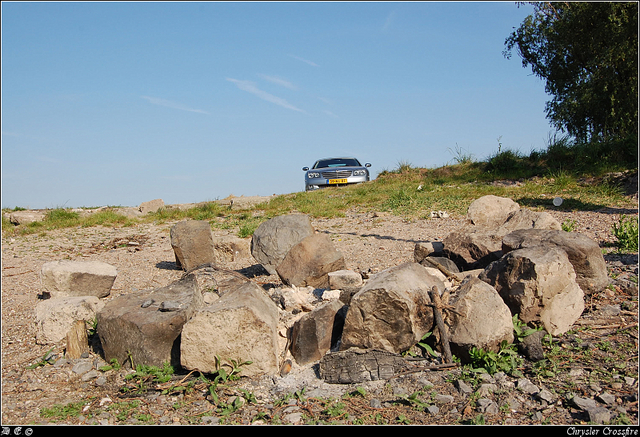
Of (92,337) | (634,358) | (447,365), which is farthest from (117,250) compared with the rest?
(634,358)

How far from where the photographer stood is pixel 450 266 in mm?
4898

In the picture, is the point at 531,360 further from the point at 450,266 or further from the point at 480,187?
the point at 480,187

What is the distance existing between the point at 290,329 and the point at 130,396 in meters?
1.26

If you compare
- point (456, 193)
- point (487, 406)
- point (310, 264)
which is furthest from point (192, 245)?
point (456, 193)

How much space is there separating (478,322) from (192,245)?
13.2 feet

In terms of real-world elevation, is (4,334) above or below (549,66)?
below

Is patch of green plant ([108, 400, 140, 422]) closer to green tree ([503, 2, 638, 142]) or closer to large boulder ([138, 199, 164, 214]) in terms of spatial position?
large boulder ([138, 199, 164, 214])

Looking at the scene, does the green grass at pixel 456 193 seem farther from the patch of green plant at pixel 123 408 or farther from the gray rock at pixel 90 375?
the patch of green plant at pixel 123 408

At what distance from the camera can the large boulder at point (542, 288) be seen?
3.67 meters

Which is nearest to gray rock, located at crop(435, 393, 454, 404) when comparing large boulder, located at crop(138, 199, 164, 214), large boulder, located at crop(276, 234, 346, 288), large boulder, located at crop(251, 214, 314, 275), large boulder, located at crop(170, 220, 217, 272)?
large boulder, located at crop(276, 234, 346, 288)

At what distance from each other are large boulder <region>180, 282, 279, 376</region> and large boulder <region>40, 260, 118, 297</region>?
6.95ft

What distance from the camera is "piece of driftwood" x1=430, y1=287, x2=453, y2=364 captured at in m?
3.46

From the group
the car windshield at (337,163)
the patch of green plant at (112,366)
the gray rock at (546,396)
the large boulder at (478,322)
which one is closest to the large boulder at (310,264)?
the large boulder at (478,322)

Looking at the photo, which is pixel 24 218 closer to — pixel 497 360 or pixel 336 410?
pixel 336 410
